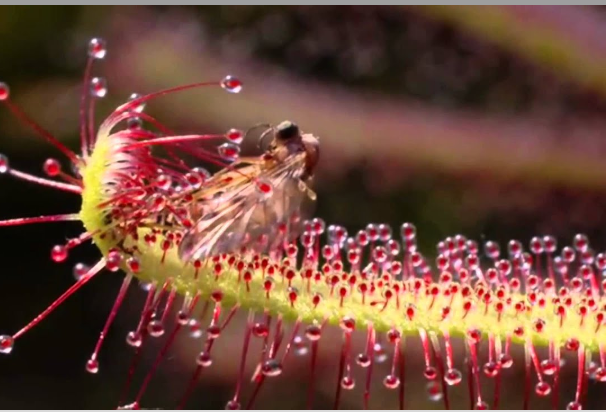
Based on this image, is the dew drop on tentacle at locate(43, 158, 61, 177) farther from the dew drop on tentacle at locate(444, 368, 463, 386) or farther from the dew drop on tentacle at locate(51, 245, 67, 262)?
the dew drop on tentacle at locate(444, 368, 463, 386)

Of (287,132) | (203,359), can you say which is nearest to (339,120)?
(287,132)

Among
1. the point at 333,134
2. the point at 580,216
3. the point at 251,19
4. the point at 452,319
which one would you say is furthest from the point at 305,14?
the point at 452,319

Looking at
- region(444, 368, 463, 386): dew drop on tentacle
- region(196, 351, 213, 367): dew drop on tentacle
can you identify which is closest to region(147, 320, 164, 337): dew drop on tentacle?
region(196, 351, 213, 367): dew drop on tentacle

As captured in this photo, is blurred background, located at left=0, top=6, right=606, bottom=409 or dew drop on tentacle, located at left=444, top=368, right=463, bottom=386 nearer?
dew drop on tentacle, located at left=444, top=368, right=463, bottom=386

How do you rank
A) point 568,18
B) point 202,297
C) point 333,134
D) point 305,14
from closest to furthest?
point 202,297
point 568,18
point 333,134
point 305,14

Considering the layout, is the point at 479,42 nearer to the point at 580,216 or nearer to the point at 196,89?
the point at 580,216

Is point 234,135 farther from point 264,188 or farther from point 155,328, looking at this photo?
point 155,328
